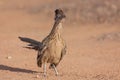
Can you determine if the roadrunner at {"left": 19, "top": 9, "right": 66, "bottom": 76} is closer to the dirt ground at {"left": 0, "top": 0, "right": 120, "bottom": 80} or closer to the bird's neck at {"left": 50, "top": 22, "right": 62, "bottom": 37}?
the bird's neck at {"left": 50, "top": 22, "right": 62, "bottom": 37}

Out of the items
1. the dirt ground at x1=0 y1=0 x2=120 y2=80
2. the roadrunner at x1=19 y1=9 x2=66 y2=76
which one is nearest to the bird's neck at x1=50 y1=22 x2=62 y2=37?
the roadrunner at x1=19 y1=9 x2=66 y2=76

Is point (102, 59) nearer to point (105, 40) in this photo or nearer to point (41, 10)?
point (105, 40)

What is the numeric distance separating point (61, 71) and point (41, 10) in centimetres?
1647

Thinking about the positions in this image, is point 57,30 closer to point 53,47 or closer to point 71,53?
point 53,47

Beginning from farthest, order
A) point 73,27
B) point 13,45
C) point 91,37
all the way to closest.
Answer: point 73,27
point 91,37
point 13,45

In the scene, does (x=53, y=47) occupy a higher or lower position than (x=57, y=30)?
lower

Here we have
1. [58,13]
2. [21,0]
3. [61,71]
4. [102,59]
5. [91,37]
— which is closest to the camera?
[58,13]

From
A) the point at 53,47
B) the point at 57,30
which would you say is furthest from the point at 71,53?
the point at 57,30

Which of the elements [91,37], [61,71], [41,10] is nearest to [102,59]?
[61,71]

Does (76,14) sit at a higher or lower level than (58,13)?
lower

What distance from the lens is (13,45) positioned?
18000 millimetres

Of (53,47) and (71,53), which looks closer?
(53,47)

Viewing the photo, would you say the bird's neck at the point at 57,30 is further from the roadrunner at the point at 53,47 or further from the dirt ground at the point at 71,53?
the dirt ground at the point at 71,53

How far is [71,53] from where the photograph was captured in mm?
16578
